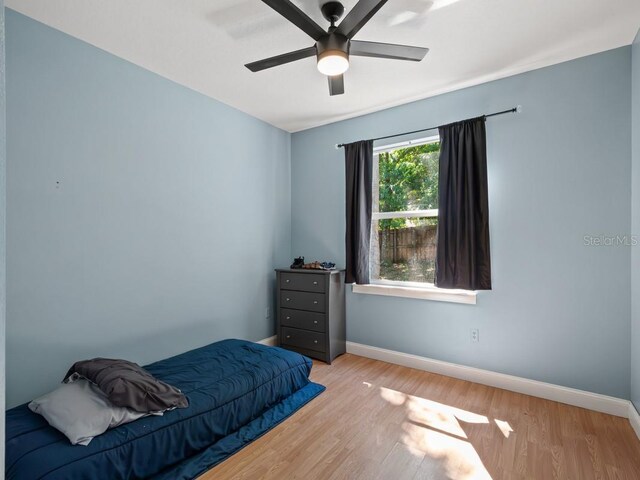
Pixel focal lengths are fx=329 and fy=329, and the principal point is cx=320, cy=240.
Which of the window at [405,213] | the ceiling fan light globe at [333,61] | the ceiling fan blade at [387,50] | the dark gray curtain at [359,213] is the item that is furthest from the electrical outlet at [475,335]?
the ceiling fan light globe at [333,61]

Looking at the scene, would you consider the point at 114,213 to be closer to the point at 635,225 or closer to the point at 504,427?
the point at 504,427

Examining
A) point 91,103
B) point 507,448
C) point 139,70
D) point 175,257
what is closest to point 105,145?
point 91,103

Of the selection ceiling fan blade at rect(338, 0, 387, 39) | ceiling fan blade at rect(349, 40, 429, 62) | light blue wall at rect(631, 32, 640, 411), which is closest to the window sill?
light blue wall at rect(631, 32, 640, 411)

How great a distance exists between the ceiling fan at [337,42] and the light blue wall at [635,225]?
5.01 feet

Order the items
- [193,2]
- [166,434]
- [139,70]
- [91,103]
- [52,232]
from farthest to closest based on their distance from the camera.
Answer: [139,70], [91,103], [52,232], [193,2], [166,434]

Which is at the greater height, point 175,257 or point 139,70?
point 139,70

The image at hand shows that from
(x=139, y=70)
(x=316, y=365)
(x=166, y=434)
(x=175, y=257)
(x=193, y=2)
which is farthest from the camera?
(x=316, y=365)

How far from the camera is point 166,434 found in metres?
1.83

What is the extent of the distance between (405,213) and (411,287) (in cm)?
76

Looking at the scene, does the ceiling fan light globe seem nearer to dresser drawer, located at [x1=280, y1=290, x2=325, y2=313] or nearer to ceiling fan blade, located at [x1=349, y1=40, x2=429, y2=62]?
ceiling fan blade, located at [x1=349, y1=40, x2=429, y2=62]

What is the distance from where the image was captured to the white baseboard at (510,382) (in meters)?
2.38

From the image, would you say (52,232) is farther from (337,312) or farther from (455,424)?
(455,424)

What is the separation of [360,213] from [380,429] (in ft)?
6.57

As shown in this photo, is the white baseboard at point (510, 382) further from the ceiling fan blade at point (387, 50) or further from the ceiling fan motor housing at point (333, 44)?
the ceiling fan motor housing at point (333, 44)
